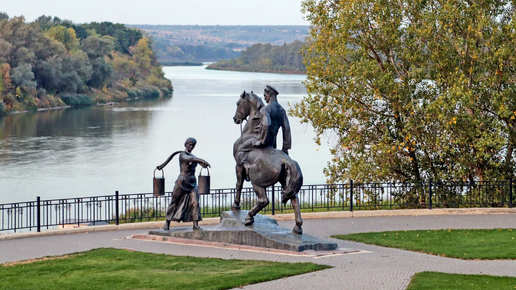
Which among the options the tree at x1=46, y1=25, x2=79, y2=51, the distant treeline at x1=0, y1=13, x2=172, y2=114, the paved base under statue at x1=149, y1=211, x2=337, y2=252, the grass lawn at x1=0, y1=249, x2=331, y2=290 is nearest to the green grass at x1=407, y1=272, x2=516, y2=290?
the grass lawn at x1=0, y1=249, x2=331, y2=290

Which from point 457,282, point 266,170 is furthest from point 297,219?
point 457,282

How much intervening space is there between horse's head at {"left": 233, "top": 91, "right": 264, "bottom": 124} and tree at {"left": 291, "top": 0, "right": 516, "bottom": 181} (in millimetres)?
7994

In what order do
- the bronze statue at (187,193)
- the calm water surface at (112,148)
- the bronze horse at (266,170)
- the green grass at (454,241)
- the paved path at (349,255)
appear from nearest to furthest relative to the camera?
the paved path at (349,255)
the green grass at (454,241)
the bronze horse at (266,170)
the bronze statue at (187,193)
the calm water surface at (112,148)

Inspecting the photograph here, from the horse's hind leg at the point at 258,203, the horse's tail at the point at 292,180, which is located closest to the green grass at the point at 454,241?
the horse's tail at the point at 292,180

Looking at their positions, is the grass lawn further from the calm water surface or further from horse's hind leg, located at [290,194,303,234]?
the calm water surface

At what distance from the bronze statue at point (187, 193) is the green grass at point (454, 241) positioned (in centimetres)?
338

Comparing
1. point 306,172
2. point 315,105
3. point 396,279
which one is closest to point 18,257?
point 396,279

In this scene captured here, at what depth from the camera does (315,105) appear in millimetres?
25859

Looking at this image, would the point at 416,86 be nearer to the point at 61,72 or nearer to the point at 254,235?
the point at 254,235

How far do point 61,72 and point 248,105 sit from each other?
271 feet

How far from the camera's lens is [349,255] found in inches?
602

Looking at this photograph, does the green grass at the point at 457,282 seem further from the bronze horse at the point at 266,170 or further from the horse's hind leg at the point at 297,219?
the bronze horse at the point at 266,170

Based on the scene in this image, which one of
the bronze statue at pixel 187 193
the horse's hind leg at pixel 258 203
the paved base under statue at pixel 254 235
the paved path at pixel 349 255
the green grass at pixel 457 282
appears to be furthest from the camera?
the bronze statue at pixel 187 193

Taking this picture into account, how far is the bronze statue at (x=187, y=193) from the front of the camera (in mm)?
16922
